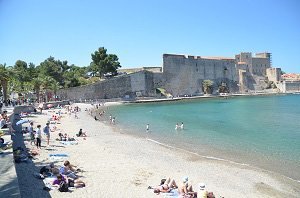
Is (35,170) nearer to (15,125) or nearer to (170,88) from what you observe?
(15,125)

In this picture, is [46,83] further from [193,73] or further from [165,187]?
[193,73]

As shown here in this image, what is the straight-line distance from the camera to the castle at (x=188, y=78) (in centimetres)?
5467

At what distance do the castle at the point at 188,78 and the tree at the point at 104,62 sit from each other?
3574mm

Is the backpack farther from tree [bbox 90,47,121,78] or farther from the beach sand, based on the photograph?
tree [bbox 90,47,121,78]

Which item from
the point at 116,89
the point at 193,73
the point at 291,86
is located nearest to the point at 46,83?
the point at 116,89

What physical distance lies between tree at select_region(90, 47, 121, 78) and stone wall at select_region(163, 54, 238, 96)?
10583 mm

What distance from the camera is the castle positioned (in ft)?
179

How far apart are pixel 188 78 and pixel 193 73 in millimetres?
1855

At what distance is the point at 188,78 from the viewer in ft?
221

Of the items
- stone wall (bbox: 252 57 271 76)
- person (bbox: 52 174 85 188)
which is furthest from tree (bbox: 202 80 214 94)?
person (bbox: 52 174 85 188)

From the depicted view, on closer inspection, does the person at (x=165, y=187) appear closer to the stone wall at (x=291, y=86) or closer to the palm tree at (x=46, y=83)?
the palm tree at (x=46, y=83)

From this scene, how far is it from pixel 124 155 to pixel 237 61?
72230 millimetres

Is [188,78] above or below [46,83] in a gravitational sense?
above

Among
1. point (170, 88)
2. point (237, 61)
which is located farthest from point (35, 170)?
point (237, 61)
